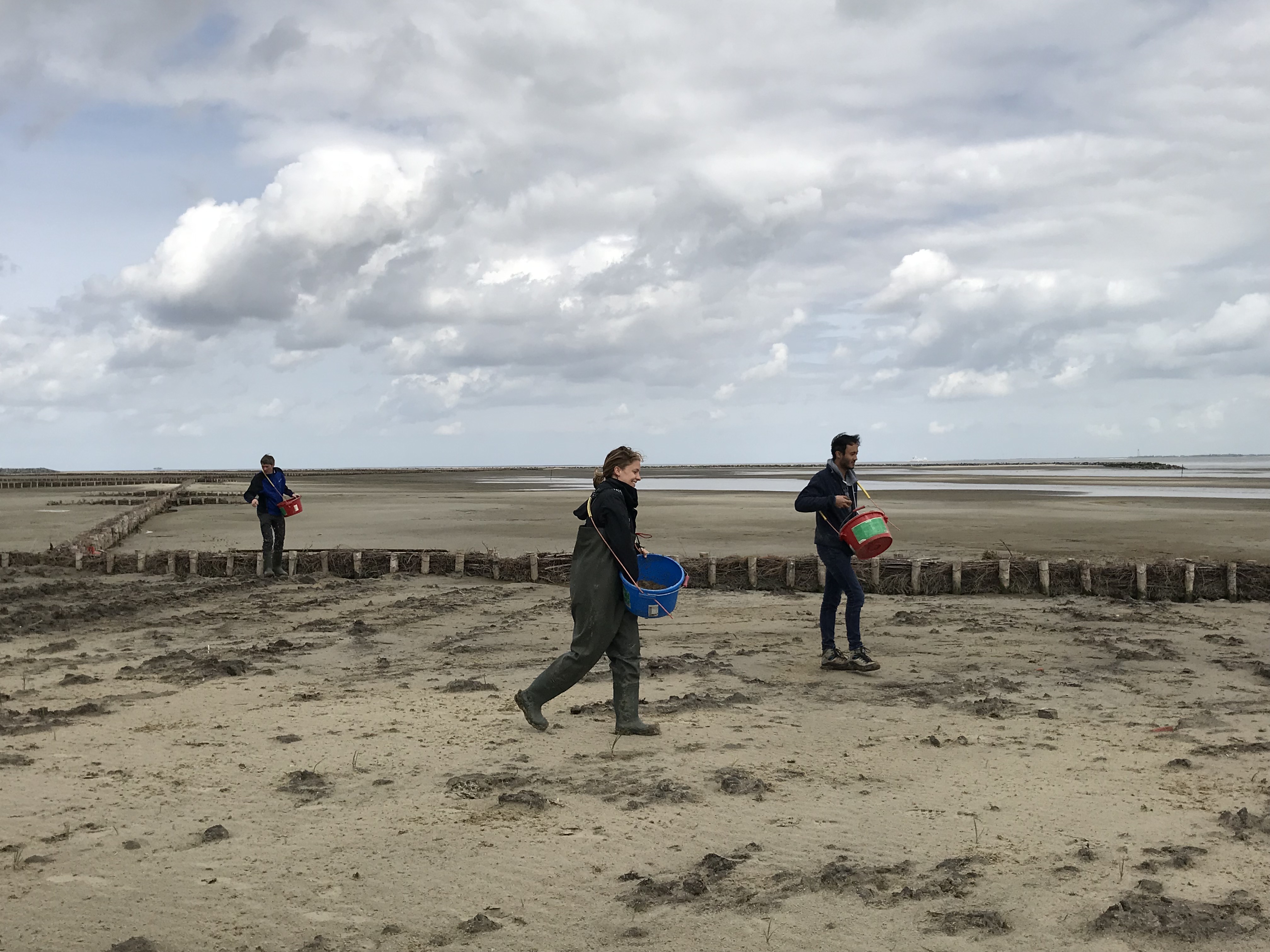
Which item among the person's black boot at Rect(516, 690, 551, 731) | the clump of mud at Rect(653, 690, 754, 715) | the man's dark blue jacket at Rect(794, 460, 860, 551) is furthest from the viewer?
the man's dark blue jacket at Rect(794, 460, 860, 551)

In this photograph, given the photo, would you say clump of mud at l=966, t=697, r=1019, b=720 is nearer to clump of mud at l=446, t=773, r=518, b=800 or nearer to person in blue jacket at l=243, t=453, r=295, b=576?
clump of mud at l=446, t=773, r=518, b=800

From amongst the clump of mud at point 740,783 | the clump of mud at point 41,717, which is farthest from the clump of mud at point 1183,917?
the clump of mud at point 41,717

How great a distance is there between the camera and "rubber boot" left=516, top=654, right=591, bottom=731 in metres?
6.73

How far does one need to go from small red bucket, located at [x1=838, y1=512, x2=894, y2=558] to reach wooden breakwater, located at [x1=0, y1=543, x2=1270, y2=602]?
5568 mm

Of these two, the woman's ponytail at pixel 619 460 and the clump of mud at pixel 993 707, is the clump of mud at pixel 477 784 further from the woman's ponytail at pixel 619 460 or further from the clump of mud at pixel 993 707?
the clump of mud at pixel 993 707

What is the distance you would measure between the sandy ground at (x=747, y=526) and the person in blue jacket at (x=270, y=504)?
5.01 m

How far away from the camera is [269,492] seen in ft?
49.9

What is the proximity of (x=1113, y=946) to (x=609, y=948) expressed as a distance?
1908 mm

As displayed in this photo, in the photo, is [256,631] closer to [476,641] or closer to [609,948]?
[476,641]

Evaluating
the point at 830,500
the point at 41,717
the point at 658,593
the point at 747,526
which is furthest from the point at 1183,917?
the point at 747,526

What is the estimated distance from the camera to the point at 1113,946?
150 inches

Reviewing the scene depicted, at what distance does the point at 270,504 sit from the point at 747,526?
568 inches

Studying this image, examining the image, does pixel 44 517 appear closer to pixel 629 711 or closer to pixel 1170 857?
pixel 629 711

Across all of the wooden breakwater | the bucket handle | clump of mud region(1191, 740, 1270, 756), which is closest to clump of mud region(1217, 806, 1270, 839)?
clump of mud region(1191, 740, 1270, 756)
